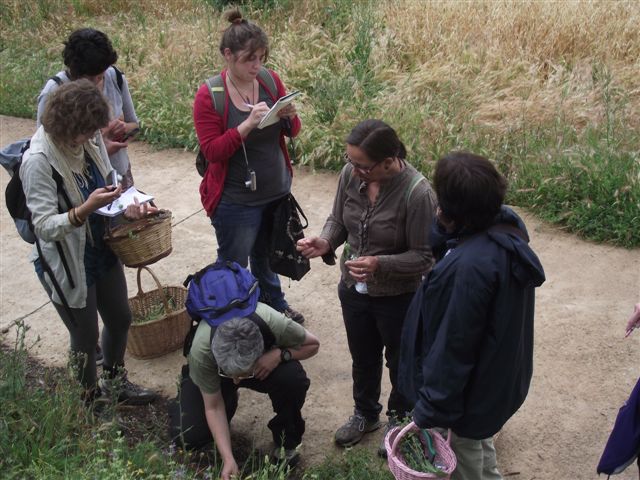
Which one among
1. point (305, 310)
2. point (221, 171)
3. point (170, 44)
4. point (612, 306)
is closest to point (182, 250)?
point (305, 310)

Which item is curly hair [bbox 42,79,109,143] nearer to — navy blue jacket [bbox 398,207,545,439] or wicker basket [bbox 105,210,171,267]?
wicker basket [bbox 105,210,171,267]

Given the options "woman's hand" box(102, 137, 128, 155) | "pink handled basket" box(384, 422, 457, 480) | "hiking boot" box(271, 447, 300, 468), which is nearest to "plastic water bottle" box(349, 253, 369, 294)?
"pink handled basket" box(384, 422, 457, 480)

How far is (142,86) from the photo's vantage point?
360 inches

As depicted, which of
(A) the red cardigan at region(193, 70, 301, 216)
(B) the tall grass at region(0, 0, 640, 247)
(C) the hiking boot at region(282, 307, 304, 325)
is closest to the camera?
(A) the red cardigan at region(193, 70, 301, 216)

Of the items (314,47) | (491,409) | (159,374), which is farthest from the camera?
(314,47)

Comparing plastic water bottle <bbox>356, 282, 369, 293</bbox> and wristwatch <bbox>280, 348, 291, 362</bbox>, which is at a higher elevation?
plastic water bottle <bbox>356, 282, 369, 293</bbox>

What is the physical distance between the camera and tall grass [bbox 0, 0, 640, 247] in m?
6.33

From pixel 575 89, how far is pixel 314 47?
2.94m

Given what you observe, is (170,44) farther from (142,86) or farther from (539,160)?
(539,160)

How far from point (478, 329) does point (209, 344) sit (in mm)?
1319

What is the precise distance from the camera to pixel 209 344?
12.0 feet

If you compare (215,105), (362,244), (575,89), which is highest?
(215,105)

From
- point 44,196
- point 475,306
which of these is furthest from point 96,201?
point 475,306

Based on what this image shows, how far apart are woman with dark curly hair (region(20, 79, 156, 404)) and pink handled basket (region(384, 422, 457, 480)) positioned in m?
1.39
